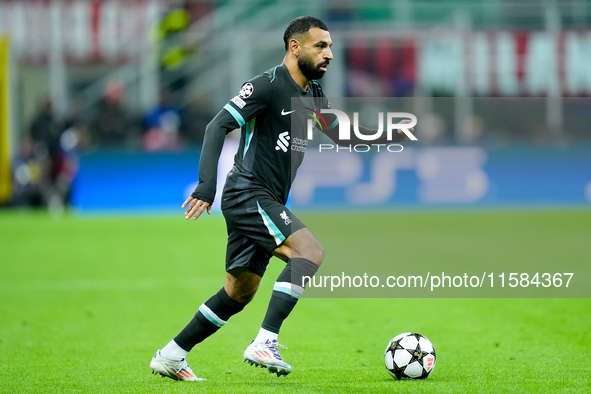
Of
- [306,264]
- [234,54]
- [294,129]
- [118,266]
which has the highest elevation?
[234,54]

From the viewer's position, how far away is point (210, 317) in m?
5.62

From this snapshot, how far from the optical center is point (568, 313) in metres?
8.33

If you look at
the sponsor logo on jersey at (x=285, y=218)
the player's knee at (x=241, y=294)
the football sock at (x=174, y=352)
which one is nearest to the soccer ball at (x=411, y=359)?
the player's knee at (x=241, y=294)

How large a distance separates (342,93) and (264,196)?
1544cm

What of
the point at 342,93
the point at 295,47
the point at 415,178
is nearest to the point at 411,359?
the point at 295,47

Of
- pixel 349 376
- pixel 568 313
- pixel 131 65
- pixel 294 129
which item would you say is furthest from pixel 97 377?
pixel 131 65

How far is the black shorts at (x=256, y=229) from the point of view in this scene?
5277 millimetres

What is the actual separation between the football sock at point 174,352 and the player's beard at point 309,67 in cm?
186

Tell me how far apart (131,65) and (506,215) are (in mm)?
10234

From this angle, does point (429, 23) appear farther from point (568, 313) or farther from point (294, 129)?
point (294, 129)

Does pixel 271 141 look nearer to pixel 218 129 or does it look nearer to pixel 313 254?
pixel 218 129

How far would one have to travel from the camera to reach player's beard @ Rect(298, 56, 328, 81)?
544 centimetres

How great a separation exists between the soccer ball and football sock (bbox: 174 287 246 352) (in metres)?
0.99

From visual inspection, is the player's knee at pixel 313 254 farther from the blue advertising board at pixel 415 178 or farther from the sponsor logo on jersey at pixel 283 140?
the blue advertising board at pixel 415 178
